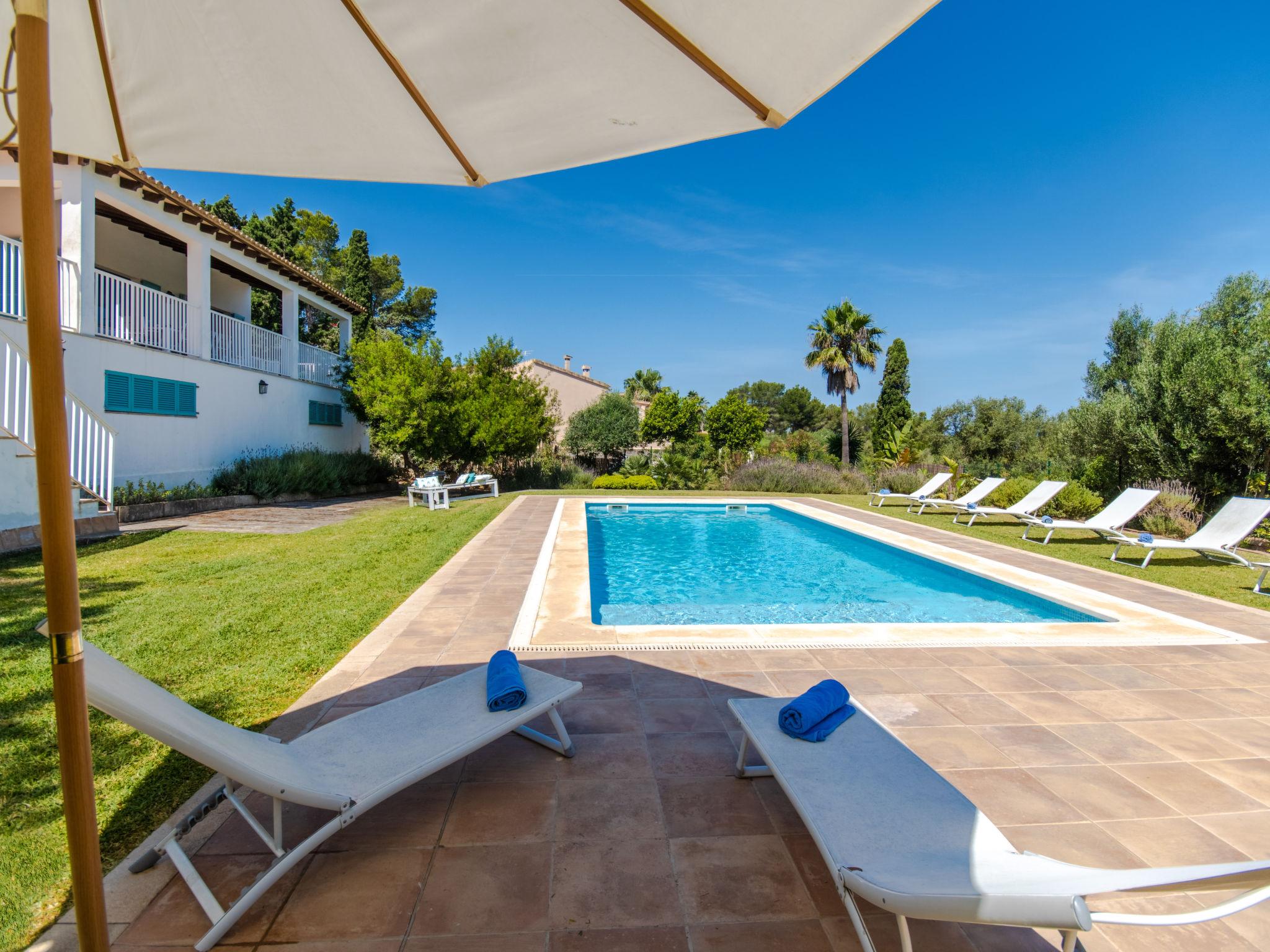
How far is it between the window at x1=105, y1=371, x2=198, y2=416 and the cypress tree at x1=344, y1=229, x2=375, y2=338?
16.2 m

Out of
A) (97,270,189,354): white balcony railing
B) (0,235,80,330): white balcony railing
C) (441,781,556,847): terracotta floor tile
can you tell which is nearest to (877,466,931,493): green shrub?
(441,781,556,847): terracotta floor tile

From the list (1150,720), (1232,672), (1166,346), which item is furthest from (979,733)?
(1166,346)

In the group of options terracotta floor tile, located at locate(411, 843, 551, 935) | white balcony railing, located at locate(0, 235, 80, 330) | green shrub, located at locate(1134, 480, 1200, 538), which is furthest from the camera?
green shrub, located at locate(1134, 480, 1200, 538)

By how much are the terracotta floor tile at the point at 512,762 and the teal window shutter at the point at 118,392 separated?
11788 millimetres

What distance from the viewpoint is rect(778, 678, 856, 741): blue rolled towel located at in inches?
104

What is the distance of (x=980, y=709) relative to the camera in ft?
11.8

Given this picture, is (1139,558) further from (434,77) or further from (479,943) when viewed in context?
(434,77)

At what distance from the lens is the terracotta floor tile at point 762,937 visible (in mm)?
1906

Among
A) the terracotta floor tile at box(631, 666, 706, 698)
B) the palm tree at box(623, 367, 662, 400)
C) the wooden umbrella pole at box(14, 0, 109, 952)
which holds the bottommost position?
the terracotta floor tile at box(631, 666, 706, 698)

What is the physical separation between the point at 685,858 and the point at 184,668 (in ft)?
11.9

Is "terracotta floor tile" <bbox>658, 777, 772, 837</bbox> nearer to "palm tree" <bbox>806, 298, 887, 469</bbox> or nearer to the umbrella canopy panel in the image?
the umbrella canopy panel

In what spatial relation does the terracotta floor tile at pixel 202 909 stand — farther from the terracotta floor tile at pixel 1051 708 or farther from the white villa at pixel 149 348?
the white villa at pixel 149 348

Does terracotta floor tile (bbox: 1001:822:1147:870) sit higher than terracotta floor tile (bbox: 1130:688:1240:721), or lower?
lower

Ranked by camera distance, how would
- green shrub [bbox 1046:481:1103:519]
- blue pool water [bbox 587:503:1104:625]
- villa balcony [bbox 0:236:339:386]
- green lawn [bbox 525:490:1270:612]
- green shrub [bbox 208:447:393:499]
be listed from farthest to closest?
1. green shrub [bbox 208:447:393:499]
2. green shrub [bbox 1046:481:1103:519]
3. villa balcony [bbox 0:236:339:386]
4. green lawn [bbox 525:490:1270:612]
5. blue pool water [bbox 587:503:1104:625]
